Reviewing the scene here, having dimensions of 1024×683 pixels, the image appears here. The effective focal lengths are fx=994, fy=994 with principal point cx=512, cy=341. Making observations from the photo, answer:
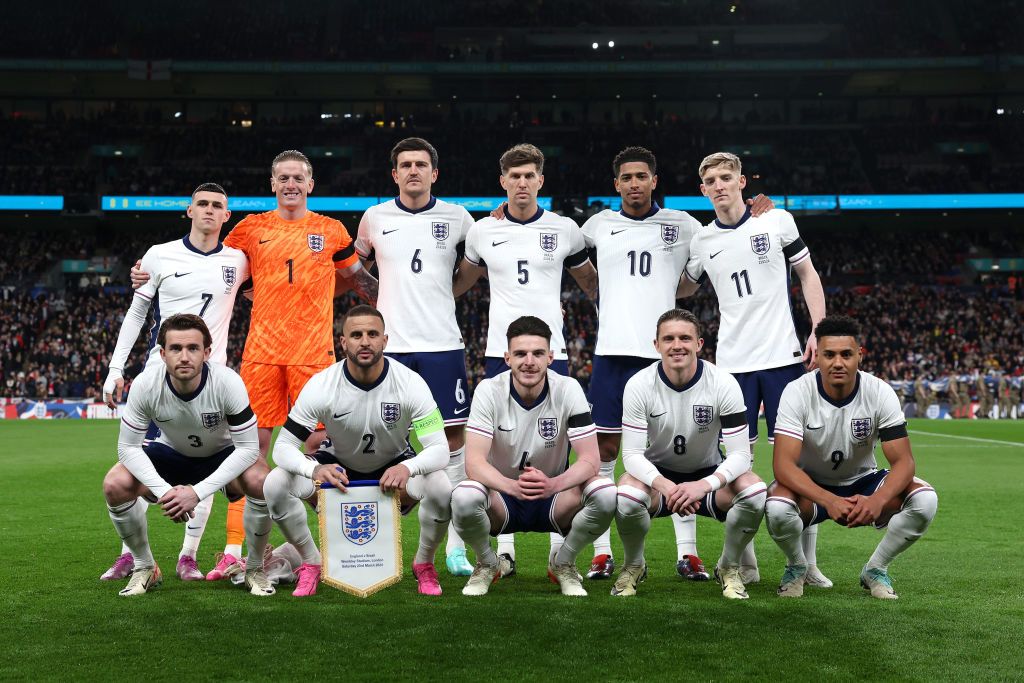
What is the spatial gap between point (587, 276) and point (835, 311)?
30.0m

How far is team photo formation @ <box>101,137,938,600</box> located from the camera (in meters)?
5.43

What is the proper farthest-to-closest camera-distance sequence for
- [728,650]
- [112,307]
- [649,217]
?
[112,307]
[649,217]
[728,650]

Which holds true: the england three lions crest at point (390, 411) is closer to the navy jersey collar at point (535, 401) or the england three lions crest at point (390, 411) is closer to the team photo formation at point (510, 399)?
the team photo formation at point (510, 399)

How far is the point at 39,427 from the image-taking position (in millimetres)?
23281

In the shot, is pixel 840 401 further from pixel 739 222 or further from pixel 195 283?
pixel 195 283

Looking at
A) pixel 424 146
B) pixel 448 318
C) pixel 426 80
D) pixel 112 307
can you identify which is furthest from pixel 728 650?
pixel 426 80

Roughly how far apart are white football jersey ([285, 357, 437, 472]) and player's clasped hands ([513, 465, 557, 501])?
0.65 meters

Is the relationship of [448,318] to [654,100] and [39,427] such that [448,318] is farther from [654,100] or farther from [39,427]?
[654,100]

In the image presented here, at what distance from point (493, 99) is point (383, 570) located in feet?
123

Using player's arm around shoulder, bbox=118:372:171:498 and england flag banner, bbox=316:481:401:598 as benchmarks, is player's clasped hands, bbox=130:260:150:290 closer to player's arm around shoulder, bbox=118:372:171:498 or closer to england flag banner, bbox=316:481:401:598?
player's arm around shoulder, bbox=118:372:171:498

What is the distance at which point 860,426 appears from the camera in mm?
5523

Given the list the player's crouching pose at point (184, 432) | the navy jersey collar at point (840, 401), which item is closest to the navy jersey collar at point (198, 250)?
the player's crouching pose at point (184, 432)

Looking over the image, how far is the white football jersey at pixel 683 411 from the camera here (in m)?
5.58

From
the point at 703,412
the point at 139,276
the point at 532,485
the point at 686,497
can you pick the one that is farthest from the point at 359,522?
the point at 139,276
